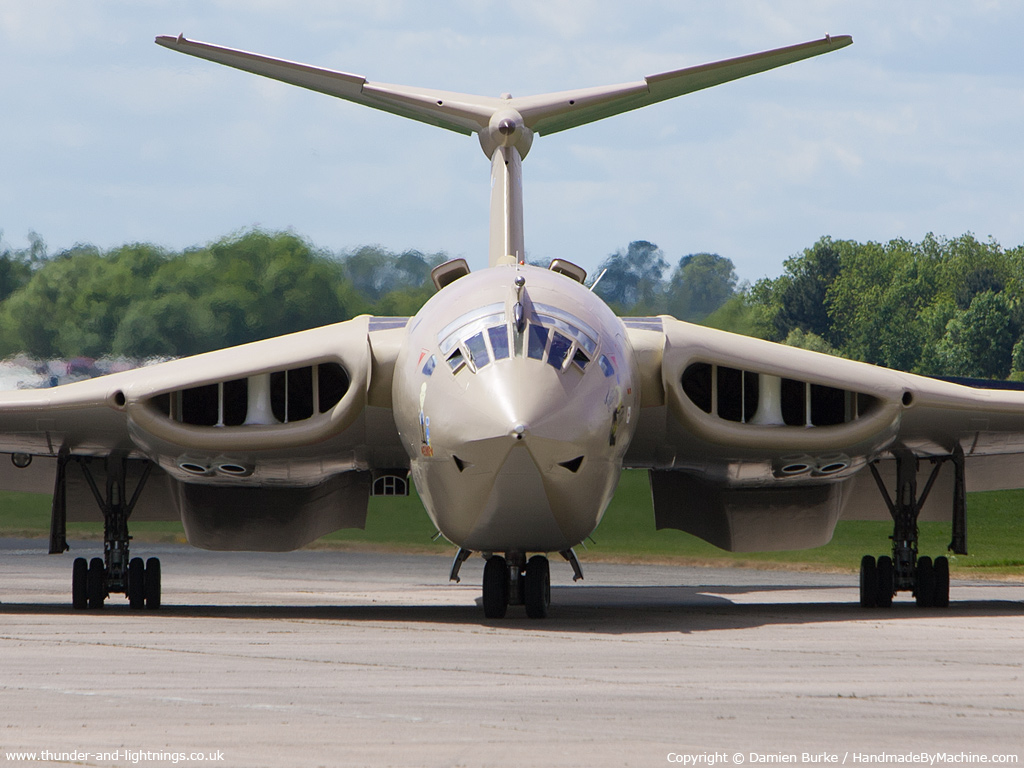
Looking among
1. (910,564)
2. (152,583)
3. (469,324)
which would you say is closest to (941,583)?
(910,564)

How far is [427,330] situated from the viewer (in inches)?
548

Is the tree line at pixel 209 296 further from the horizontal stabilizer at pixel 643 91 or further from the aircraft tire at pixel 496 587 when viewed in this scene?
the aircraft tire at pixel 496 587

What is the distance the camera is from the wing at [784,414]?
15.4 metres

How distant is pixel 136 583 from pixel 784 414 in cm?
752

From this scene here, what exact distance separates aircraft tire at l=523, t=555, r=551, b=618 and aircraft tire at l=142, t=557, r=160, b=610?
4.72 m

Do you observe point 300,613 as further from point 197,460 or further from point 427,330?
point 427,330

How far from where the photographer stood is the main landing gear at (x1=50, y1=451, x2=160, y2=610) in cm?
1653

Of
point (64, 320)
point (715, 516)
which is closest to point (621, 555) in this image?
point (715, 516)

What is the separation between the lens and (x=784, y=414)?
1631 centimetres

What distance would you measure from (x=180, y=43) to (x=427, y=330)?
18.1ft

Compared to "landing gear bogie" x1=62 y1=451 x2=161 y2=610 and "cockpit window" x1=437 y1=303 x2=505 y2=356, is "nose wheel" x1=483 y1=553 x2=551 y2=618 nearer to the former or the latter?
"cockpit window" x1=437 y1=303 x2=505 y2=356

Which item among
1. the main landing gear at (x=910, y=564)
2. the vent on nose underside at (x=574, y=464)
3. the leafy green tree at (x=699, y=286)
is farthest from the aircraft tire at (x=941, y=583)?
the leafy green tree at (x=699, y=286)

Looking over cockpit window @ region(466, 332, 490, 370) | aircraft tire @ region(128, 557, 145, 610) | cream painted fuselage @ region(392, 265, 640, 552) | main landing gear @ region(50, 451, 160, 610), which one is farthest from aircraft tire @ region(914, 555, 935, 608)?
aircraft tire @ region(128, 557, 145, 610)

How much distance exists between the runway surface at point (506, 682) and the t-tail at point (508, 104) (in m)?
4.95
